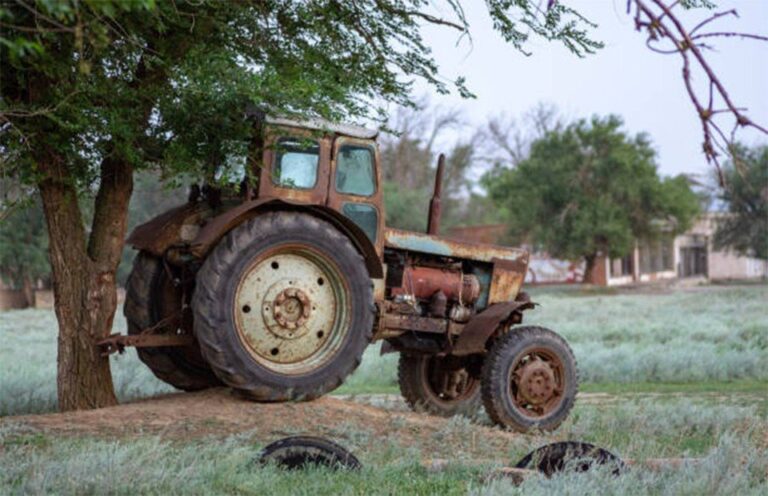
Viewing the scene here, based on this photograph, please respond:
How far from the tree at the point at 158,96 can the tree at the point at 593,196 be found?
41515mm

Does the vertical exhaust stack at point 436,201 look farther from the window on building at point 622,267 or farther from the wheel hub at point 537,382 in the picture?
the window on building at point 622,267

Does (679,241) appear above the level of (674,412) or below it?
above

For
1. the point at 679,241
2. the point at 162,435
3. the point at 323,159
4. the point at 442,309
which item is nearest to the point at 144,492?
the point at 162,435

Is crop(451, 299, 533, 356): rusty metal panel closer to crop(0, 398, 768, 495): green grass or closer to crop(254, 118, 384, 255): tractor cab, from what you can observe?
crop(254, 118, 384, 255): tractor cab

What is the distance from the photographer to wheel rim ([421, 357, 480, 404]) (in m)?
12.2

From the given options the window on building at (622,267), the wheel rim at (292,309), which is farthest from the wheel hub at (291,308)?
the window on building at (622,267)

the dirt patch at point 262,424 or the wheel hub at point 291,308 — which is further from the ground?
the wheel hub at point 291,308

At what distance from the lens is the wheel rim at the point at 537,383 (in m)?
10.9

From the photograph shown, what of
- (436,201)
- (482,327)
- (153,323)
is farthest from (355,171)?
(153,323)

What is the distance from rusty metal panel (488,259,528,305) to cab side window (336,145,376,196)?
2.03 metres

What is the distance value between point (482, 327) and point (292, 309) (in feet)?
6.85

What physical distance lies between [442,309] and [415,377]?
1.16 m

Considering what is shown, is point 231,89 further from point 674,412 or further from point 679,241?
point 679,241

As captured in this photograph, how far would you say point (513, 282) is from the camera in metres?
12.0
